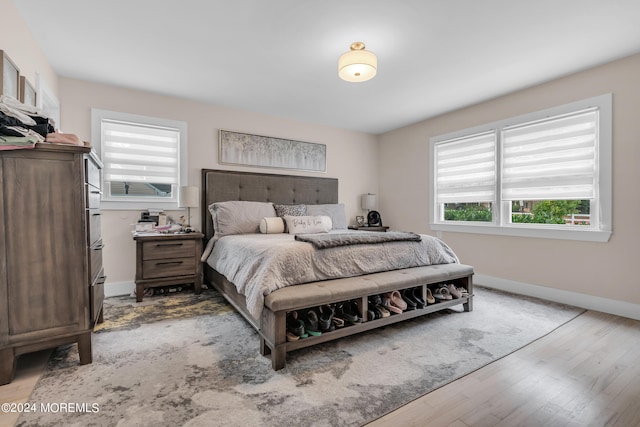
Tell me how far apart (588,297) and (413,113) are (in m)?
2.98

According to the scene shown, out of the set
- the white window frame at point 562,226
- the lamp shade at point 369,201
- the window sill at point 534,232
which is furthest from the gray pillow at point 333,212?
the white window frame at point 562,226

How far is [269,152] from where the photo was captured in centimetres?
427

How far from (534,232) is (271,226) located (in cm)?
306

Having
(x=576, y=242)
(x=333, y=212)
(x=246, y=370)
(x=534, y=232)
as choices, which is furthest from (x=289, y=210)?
(x=576, y=242)

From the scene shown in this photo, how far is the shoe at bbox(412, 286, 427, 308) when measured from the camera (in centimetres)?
247

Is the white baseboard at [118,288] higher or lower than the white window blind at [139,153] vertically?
lower

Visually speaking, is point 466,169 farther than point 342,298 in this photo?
Yes

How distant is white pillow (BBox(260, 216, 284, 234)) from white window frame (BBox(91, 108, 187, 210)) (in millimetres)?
1200

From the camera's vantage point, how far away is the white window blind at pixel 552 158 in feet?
9.50

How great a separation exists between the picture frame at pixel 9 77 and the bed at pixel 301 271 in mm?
1860

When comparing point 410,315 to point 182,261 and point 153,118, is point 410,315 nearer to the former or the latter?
point 182,261

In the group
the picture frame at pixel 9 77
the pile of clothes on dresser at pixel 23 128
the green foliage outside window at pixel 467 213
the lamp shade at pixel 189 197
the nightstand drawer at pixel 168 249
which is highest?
the picture frame at pixel 9 77

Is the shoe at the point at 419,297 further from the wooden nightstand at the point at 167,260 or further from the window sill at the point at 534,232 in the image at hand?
the wooden nightstand at the point at 167,260

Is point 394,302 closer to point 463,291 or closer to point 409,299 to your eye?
point 409,299
